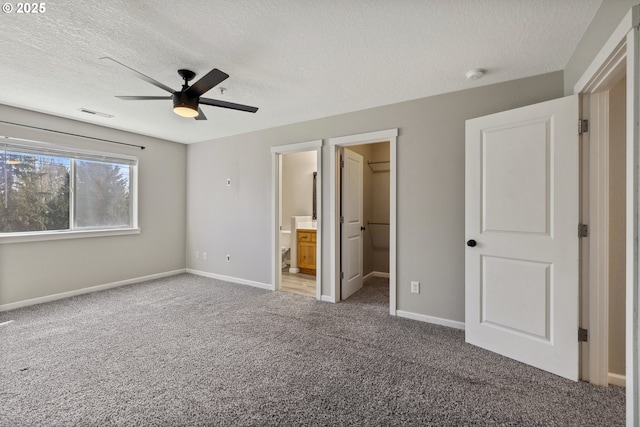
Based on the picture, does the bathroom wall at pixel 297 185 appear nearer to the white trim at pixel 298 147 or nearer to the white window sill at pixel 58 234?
the white trim at pixel 298 147

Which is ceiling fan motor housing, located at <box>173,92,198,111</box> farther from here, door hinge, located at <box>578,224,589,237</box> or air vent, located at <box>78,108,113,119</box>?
door hinge, located at <box>578,224,589,237</box>

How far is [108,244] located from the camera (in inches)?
164

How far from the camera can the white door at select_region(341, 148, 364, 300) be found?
145 inches

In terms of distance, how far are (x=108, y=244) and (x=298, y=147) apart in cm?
327

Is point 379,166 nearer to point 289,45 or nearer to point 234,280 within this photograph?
point 234,280

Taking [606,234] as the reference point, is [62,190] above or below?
above

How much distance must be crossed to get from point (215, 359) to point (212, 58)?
7.98 ft

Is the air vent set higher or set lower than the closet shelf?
higher

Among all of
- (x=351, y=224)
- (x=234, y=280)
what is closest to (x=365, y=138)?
(x=351, y=224)

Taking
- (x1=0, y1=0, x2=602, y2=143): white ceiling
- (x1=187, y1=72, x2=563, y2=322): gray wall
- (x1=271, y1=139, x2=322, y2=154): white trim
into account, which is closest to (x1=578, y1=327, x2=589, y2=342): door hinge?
(x1=187, y1=72, x2=563, y2=322): gray wall

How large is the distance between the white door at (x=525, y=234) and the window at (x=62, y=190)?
4.94m

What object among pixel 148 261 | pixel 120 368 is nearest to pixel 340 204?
pixel 120 368

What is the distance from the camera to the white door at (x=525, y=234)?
6.45ft

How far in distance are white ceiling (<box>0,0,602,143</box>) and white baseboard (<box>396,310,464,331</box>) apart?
2.38 m
